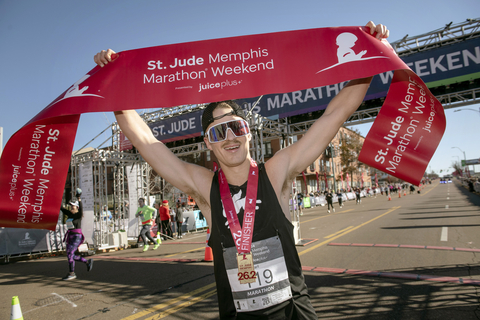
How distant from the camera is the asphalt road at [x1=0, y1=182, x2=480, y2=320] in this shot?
397 cm

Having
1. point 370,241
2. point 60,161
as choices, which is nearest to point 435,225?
point 370,241

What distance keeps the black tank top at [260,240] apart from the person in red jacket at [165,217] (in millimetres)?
12343

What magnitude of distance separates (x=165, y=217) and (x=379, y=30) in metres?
12.9

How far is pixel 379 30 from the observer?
208cm

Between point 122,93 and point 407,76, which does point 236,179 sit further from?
point 407,76

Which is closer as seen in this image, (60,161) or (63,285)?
(60,161)

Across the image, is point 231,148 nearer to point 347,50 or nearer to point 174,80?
point 174,80

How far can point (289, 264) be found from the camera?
1554mm

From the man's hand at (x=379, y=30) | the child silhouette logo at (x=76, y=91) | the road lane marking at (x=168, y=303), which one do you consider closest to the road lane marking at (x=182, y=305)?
the road lane marking at (x=168, y=303)

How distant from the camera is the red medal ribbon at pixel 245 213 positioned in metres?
1.54

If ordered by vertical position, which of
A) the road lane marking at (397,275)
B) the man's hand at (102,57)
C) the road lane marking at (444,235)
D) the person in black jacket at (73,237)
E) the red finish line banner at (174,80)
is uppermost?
the man's hand at (102,57)

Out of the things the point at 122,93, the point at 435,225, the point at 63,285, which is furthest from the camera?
the point at 435,225

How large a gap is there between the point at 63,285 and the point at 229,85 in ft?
21.5

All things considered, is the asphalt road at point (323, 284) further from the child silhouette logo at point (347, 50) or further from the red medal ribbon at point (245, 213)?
the child silhouette logo at point (347, 50)
